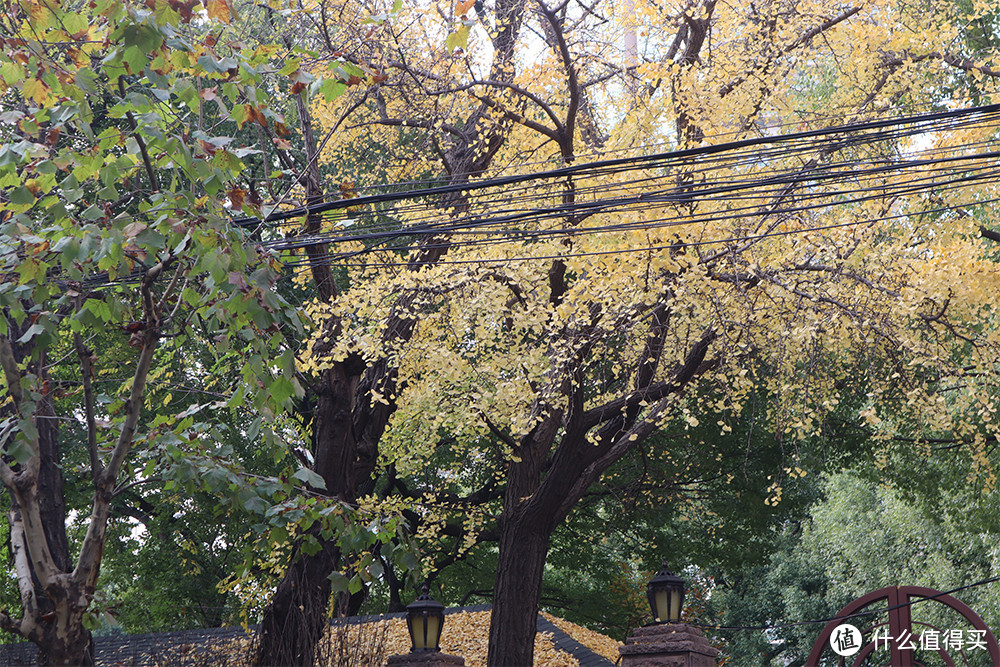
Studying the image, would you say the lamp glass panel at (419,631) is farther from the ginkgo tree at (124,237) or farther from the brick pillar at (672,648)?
the ginkgo tree at (124,237)

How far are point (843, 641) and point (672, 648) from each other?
640cm

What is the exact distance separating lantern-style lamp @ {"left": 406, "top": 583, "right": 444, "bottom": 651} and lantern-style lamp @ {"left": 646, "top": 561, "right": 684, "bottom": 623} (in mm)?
2206

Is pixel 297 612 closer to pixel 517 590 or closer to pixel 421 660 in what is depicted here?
pixel 421 660

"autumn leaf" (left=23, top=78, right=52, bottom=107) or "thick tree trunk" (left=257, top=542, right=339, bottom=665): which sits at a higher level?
"autumn leaf" (left=23, top=78, right=52, bottom=107)

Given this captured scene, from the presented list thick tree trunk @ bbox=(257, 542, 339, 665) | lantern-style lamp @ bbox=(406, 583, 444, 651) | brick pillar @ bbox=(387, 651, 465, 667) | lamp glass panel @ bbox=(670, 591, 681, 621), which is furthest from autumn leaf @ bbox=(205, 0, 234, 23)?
lamp glass panel @ bbox=(670, 591, 681, 621)

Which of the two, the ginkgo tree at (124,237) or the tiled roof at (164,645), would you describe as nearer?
the ginkgo tree at (124,237)

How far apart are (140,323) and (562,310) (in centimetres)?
533

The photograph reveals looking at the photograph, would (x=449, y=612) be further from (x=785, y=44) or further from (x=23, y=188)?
(x=23, y=188)

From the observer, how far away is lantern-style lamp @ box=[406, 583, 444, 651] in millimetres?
9750

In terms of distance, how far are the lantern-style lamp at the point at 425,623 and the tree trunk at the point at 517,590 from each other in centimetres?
210

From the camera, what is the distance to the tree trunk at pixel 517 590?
11766 mm

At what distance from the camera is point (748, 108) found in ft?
36.0

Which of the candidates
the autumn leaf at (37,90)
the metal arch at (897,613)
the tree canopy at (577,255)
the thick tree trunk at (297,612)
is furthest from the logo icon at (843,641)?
the autumn leaf at (37,90)

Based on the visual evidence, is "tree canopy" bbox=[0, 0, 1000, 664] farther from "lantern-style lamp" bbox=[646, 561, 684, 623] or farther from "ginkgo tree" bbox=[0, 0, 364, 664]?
"lantern-style lamp" bbox=[646, 561, 684, 623]
